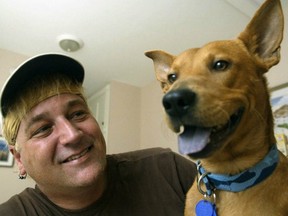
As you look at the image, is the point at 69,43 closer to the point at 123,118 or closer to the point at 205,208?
the point at 123,118

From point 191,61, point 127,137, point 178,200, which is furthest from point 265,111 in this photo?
point 127,137

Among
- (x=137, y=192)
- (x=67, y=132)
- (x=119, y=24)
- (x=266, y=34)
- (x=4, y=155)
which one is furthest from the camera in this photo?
(x=4, y=155)

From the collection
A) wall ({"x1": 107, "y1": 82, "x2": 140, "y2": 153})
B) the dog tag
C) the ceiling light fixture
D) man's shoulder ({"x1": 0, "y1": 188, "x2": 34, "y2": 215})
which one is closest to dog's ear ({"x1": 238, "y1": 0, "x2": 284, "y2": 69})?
the dog tag

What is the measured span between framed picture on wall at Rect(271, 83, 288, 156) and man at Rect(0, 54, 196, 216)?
3.99 ft

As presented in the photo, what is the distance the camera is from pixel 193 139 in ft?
2.62

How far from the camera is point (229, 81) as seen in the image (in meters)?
0.92

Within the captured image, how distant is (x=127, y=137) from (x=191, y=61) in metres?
2.87

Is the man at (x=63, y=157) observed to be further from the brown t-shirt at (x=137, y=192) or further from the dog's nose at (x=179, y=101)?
the dog's nose at (x=179, y=101)

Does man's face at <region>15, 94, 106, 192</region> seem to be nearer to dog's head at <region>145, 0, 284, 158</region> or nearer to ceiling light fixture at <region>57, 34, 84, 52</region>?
dog's head at <region>145, 0, 284, 158</region>

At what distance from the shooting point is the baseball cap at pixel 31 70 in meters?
1.16

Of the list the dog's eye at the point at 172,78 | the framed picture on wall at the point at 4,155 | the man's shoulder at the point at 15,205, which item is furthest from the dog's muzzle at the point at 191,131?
the framed picture on wall at the point at 4,155

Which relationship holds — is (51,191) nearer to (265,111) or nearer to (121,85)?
(265,111)

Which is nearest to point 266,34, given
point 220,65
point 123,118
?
point 220,65

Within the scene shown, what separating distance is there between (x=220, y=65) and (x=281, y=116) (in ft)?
5.07
